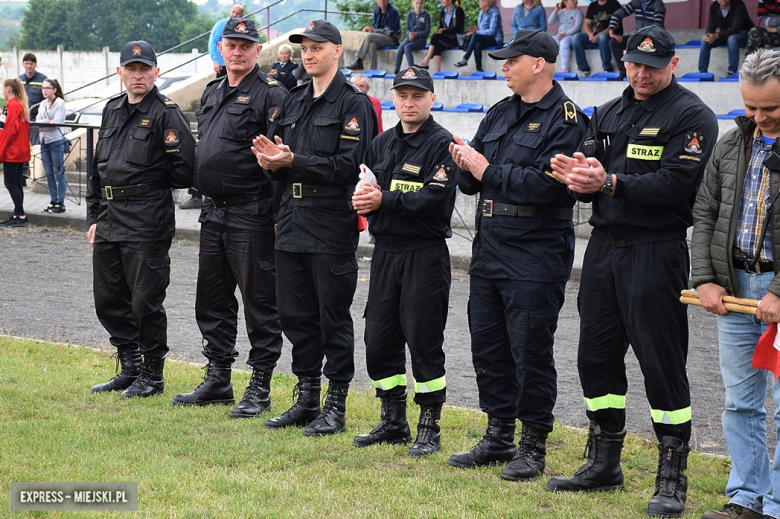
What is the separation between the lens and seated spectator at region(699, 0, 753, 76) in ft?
48.8

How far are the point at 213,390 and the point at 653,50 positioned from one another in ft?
11.9

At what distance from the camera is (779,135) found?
13.1 ft

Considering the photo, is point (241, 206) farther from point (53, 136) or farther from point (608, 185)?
point (53, 136)

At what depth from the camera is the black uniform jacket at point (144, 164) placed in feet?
21.0

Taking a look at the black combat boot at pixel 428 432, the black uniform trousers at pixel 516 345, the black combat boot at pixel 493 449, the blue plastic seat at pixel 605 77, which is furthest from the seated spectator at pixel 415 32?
the black combat boot at pixel 493 449

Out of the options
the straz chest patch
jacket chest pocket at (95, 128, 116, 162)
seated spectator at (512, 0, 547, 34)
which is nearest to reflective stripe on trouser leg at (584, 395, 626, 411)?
the straz chest patch

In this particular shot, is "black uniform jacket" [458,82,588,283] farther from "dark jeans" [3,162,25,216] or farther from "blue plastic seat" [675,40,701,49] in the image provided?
"blue plastic seat" [675,40,701,49]

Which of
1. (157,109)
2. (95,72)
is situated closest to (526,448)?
(157,109)

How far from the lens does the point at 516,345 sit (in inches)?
192

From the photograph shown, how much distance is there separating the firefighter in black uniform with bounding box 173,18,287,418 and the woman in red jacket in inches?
376

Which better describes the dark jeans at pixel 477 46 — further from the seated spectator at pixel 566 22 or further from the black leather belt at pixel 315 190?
the black leather belt at pixel 315 190

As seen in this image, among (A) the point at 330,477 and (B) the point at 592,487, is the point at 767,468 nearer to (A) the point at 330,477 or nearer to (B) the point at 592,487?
(B) the point at 592,487

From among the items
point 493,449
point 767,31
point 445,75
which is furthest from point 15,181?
point 493,449

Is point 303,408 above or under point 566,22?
under
